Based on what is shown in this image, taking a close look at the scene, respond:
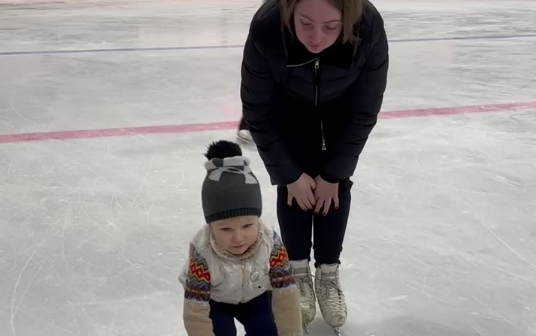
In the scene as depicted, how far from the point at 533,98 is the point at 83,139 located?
2.28m

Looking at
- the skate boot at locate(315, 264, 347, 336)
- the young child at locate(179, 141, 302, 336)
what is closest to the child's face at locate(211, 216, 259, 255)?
the young child at locate(179, 141, 302, 336)

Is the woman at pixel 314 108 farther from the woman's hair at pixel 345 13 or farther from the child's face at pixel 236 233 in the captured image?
the child's face at pixel 236 233

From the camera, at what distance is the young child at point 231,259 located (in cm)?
97

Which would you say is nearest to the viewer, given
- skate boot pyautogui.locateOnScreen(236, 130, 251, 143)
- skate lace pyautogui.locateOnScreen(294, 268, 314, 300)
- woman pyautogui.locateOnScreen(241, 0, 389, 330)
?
woman pyautogui.locateOnScreen(241, 0, 389, 330)

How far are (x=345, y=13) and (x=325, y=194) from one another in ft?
1.29

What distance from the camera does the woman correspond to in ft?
3.62

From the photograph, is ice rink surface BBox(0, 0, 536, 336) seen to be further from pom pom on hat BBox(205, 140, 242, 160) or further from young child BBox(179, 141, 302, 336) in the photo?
pom pom on hat BBox(205, 140, 242, 160)

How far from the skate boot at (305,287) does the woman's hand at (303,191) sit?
6.2 inches

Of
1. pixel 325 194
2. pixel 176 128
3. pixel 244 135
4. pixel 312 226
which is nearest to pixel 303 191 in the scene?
pixel 325 194

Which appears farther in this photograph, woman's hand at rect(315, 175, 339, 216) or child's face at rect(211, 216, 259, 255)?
woman's hand at rect(315, 175, 339, 216)

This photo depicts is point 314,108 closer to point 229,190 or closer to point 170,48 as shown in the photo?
point 229,190

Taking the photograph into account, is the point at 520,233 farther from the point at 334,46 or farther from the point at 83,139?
the point at 83,139

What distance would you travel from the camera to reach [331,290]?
4.55 feet

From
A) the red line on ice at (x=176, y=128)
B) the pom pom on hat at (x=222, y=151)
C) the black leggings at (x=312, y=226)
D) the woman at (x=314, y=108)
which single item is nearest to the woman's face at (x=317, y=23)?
the woman at (x=314, y=108)
